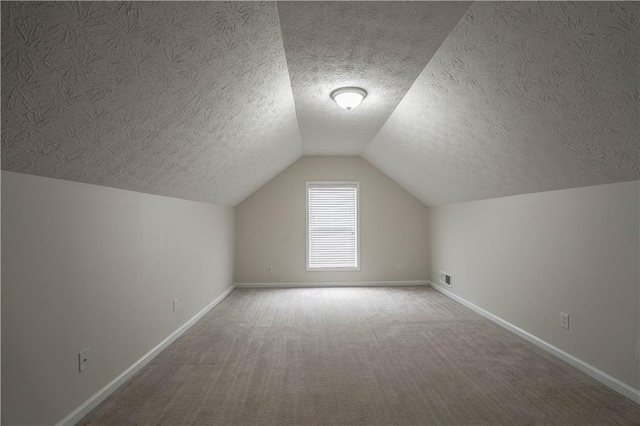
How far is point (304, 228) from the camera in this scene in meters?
6.26

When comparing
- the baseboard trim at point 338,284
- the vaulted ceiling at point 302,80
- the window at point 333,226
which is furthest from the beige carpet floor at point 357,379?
the window at point 333,226

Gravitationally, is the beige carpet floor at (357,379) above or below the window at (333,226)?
below

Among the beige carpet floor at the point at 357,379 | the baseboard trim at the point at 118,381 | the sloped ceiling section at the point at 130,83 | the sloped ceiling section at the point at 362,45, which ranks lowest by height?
the beige carpet floor at the point at 357,379

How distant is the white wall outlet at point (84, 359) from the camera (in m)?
2.12

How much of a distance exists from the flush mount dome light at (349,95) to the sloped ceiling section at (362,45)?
63 millimetres

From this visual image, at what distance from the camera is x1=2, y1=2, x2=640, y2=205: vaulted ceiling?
143 centimetres

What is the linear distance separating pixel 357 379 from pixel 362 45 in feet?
7.84

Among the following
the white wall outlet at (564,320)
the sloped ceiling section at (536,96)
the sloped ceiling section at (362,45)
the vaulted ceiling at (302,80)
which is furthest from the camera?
the white wall outlet at (564,320)

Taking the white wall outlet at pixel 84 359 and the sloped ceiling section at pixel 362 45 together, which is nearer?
the sloped ceiling section at pixel 362 45

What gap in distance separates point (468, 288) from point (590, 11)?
393 centimetres

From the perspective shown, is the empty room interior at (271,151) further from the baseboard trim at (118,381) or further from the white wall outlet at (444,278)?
the white wall outlet at (444,278)

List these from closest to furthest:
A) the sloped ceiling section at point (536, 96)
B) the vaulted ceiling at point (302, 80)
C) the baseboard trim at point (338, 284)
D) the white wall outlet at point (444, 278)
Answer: the vaulted ceiling at point (302, 80) < the sloped ceiling section at point (536, 96) < the white wall outlet at point (444, 278) < the baseboard trim at point (338, 284)

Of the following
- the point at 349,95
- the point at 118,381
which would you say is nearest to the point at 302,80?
the point at 349,95

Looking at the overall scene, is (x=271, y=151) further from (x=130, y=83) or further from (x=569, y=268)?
(x=569, y=268)
